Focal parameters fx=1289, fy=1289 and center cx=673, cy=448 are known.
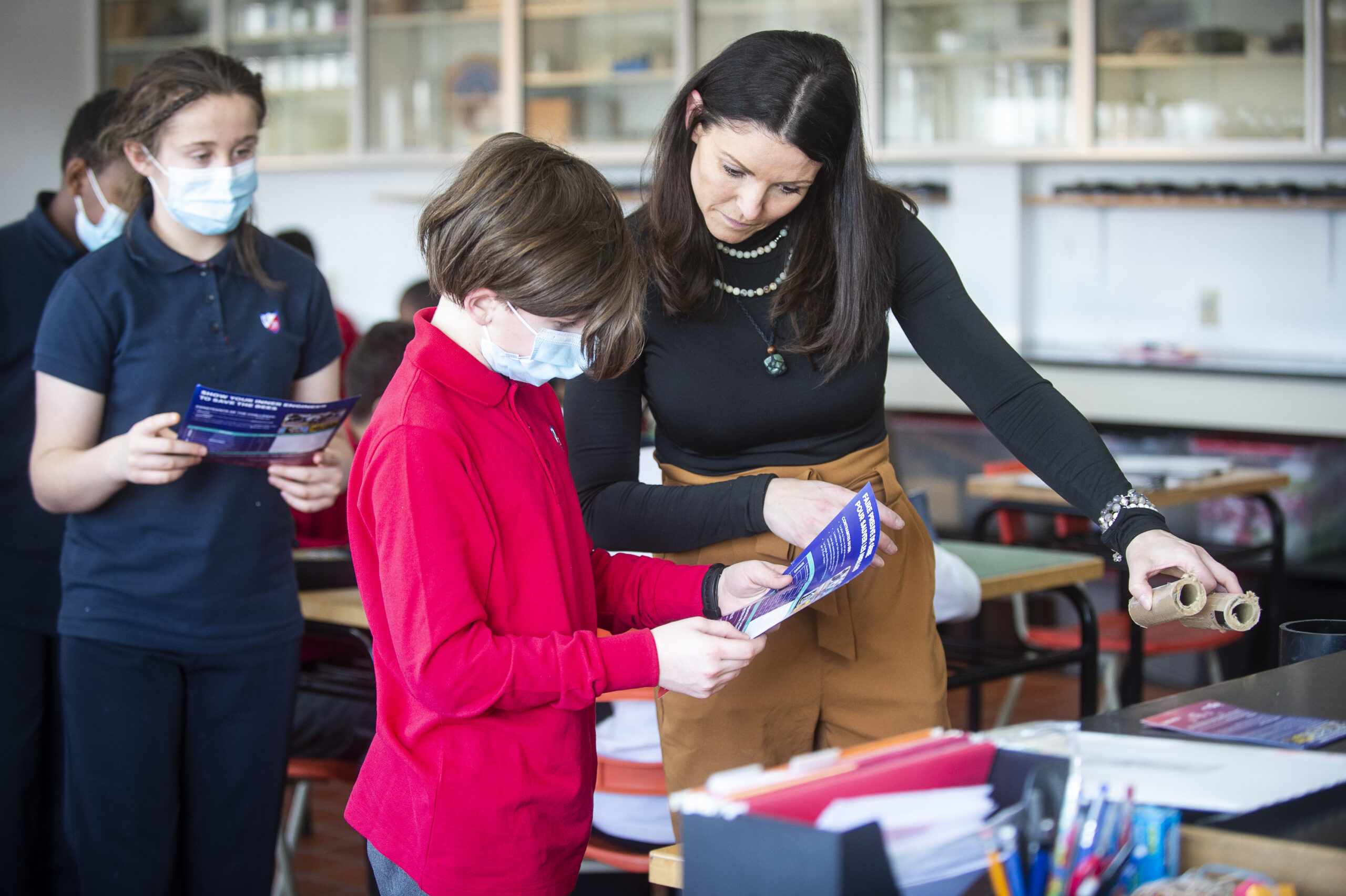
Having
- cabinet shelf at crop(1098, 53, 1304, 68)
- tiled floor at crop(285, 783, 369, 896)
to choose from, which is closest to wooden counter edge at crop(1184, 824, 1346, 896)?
tiled floor at crop(285, 783, 369, 896)

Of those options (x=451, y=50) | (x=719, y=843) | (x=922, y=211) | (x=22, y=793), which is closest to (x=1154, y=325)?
(x=922, y=211)

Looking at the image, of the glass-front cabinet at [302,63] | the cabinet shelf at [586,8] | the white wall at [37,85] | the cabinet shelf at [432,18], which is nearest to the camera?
the cabinet shelf at [586,8]

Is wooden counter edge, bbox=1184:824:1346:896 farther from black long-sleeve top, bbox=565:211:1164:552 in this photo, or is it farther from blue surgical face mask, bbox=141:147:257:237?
blue surgical face mask, bbox=141:147:257:237

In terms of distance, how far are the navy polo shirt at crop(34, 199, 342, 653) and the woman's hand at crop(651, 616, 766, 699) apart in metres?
0.82

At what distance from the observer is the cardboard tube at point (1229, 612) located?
1.18 meters

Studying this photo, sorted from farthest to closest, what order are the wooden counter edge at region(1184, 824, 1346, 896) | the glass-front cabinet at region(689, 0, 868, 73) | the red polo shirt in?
the glass-front cabinet at region(689, 0, 868, 73), the red polo shirt, the wooden counter edge at region(1184, 824, 1346, 896)

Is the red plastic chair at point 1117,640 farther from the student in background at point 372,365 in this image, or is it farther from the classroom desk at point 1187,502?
the student in background at point 372,365

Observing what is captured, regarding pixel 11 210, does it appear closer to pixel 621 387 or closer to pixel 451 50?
pixel 451 50

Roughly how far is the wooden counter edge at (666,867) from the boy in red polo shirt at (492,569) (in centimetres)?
18

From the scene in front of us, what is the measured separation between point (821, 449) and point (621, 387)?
0.79 ft

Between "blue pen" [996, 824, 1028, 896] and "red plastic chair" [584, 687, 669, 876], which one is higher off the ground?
"blue pen" [996, 824, 1028, 896]

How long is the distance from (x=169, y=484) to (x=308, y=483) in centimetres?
18

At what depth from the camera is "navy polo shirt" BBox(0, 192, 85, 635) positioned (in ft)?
7.06

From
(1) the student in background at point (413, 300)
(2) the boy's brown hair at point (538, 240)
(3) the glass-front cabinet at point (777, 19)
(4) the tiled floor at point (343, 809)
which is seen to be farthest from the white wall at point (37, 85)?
(2) the boy's brown hair at point (538, 240)
